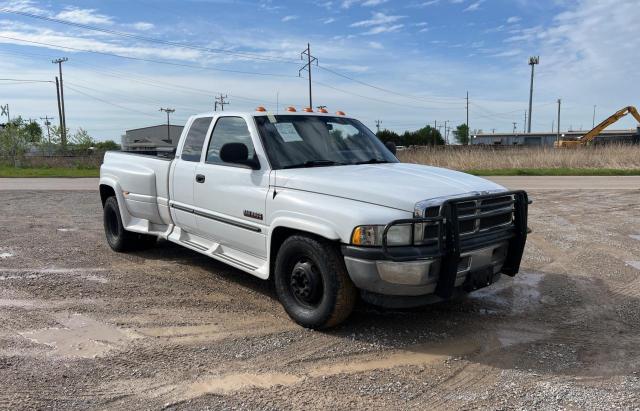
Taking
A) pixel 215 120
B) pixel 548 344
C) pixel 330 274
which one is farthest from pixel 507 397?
pixel 215 120

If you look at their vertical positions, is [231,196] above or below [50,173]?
above

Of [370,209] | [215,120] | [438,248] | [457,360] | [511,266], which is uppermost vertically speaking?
[215,120]

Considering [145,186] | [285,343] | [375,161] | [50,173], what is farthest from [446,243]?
[50,173]

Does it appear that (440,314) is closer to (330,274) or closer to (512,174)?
(330,274)

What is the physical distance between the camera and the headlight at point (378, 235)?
151 inches

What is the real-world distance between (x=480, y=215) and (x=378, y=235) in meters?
0.98

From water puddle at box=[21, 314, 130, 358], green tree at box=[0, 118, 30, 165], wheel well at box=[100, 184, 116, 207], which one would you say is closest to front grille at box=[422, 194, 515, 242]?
water puddle at box=[21, 314, 130, 358]

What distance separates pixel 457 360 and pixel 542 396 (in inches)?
27.6

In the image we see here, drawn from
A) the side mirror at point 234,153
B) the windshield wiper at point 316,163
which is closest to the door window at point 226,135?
the side mirror at point 234,153

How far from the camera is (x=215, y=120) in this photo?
225 inches

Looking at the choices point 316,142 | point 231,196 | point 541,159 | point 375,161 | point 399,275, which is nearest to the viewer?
point 399,275

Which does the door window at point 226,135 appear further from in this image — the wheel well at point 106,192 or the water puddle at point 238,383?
the wheel well at point 106,192

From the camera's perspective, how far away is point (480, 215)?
4238 millimetres

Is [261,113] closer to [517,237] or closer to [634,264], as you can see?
[517,237]
